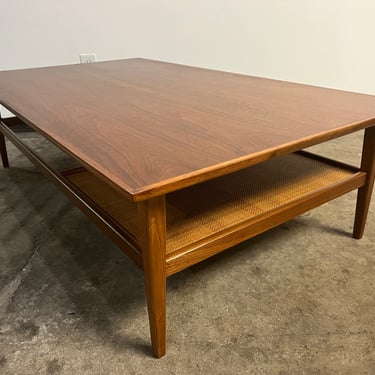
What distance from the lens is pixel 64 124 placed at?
963 millimetres

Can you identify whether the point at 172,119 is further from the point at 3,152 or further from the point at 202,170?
the point at 3,152

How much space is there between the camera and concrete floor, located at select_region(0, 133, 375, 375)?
845 millimetres

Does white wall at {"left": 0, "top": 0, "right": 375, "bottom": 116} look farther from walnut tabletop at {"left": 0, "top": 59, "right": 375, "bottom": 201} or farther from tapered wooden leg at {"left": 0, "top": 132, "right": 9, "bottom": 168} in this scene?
walnut tabletop at {"left": 0, "top": 59, "right": 375, "bottom": 201}

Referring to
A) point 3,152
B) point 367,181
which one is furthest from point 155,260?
point 3,152

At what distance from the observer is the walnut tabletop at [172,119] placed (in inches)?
28.7

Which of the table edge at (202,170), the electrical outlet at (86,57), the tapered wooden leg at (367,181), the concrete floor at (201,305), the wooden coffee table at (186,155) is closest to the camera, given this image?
the table edge at (202,170)

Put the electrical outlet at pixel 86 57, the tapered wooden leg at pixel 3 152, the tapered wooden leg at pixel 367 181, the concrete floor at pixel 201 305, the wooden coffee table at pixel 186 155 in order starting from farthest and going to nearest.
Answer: the electrical outlet at pixel 86 57, the tapered wooden leg at pixel 3 152, the tapered wooden leg at pixel 367 181, the concrete floor at pixel 201 305, the wooden coffee table at pixel 186 155

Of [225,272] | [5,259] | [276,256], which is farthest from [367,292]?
[5,259]

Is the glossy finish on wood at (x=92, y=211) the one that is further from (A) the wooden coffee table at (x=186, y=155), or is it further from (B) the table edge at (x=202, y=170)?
(B) the table edge at (x=202, y=170)

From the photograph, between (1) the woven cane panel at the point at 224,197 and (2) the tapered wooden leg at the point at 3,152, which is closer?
(1) the woven cane panel at the point at 224,197

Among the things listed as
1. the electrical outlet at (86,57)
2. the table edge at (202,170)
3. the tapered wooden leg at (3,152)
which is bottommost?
the tapered wooden leg at (3,152)

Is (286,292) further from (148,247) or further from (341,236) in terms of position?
(148,247)

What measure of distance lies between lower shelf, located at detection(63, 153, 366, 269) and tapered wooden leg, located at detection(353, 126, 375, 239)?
3cm

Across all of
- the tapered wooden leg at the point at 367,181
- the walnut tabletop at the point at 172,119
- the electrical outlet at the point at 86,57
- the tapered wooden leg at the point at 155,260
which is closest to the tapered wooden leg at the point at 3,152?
the walnut tabletop at the point at 172,119
